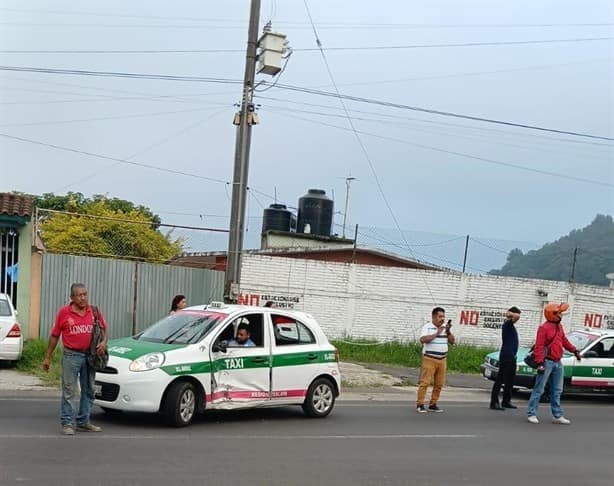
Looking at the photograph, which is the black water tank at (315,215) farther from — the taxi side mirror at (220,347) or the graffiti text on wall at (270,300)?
the taxi side mirror at (220,347)

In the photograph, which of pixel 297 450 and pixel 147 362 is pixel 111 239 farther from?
pixel 297 450

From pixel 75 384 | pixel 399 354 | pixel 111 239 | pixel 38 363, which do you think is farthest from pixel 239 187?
pixel 111 239

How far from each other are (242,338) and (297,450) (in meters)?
2.24

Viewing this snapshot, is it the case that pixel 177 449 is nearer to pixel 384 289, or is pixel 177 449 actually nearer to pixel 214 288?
pixel 214 288

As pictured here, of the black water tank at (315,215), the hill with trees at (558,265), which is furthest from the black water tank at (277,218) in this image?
the hill with trees at (558,265)

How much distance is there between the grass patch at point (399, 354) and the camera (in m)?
21.8

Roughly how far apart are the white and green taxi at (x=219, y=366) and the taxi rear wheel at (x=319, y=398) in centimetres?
1

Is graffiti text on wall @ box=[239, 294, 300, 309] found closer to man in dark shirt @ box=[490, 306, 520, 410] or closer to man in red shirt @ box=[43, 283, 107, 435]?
man in dark shirt @ box=[490, 306, 520, 410]

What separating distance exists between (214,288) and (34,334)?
467cm

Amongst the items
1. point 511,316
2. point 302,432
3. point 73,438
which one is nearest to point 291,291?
point 511,316

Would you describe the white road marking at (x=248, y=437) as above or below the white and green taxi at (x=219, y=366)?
below

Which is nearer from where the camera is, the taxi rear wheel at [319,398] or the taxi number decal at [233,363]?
the taxi number decal at [233,363]

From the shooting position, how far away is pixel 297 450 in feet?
29.5

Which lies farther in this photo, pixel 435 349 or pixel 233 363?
pixel 435 349
